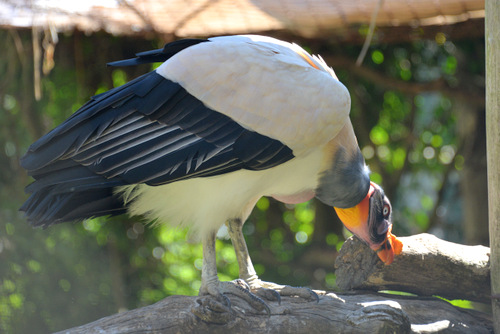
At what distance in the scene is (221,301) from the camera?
2.83 meters

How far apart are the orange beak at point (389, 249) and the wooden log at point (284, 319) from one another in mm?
250

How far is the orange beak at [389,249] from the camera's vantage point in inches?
127

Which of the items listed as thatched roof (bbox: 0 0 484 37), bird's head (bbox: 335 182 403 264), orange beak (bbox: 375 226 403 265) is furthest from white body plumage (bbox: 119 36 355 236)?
thatched roof (bbox: 0 0 484 37)

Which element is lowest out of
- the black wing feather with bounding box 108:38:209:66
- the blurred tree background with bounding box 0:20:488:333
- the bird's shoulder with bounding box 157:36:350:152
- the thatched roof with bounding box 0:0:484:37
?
the blurred tree background with bounding box 0:20:488:333

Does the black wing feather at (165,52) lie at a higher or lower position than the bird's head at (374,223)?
higher

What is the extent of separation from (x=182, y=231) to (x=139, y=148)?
2.44 meters

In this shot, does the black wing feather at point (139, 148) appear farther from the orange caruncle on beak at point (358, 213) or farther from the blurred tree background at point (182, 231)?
the blurred tree background at point (182, 231)

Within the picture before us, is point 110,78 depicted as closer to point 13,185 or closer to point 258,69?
point 13,185

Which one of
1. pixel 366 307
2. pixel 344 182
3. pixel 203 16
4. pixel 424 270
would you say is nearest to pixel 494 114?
pixel 344 182

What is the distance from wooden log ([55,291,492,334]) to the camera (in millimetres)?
2707

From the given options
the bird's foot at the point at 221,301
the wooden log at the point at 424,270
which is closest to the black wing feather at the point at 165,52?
the bird's foot at the point at 221,301

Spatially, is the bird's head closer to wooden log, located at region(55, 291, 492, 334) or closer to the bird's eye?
the bird's eye

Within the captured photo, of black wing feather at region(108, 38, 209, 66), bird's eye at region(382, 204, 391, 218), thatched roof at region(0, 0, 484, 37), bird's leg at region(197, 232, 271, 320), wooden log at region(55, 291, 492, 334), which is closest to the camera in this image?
wooden log at region(55, 291, 492, 334)

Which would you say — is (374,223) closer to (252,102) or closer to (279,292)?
(279,292)
